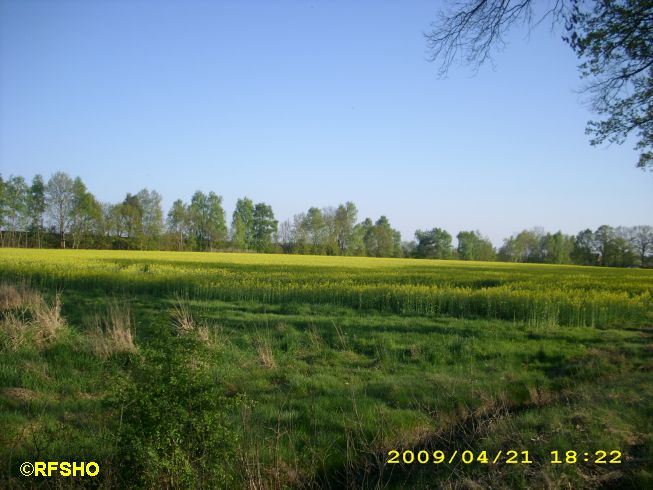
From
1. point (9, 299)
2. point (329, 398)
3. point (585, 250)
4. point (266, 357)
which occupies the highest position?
point (585, 250)

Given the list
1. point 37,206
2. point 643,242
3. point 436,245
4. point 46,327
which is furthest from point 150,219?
point 643,242

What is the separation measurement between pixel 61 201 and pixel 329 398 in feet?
294

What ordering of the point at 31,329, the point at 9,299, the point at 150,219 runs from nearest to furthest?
the point at 31,329
the point at 9,299
the point at 150,219

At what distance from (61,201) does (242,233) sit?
38.4m

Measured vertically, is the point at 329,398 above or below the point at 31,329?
below

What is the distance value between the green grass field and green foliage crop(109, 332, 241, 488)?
0.02m

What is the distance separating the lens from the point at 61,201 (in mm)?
77312

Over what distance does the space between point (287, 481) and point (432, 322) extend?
363 inches

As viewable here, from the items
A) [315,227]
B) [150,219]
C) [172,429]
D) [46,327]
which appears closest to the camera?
[172,429]

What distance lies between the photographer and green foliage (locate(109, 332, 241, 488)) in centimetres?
370

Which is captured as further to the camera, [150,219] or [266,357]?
[150,219]

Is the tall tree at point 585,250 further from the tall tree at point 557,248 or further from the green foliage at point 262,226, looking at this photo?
the green foliage at point 262,226

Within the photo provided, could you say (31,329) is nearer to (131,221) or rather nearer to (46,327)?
(46,327)

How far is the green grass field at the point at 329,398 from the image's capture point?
13.0ft
